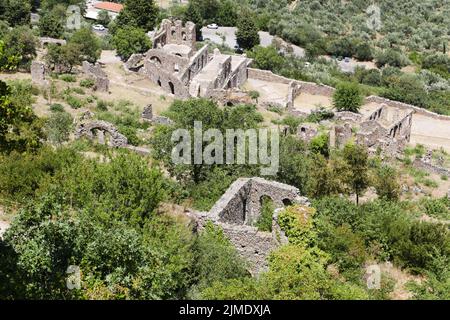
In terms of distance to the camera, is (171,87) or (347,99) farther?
(171,87)

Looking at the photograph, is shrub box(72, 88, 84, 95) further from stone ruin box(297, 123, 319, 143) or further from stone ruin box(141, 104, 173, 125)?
stone ruin box(297, 123, 319, 143)

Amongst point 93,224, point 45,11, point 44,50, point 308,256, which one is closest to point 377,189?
point 308,256

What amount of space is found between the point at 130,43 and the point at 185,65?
7497mm

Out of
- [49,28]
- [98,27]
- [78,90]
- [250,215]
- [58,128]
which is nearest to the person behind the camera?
[250,215]

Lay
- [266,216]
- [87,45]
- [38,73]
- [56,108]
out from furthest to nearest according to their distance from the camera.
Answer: [87,45], [38,73], [56,108], [266,216]

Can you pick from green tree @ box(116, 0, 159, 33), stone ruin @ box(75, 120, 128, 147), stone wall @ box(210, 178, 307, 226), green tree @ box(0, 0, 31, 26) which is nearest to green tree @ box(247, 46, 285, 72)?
green tree @ box(116, 0, 159, 33)

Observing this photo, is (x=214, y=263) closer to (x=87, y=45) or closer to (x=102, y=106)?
(x=102, y=106)

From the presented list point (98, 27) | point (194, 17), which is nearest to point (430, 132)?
point (194, 17)

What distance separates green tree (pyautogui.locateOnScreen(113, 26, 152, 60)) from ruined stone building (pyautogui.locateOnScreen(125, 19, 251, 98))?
0.92 metres

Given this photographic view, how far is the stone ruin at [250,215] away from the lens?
75.9ft

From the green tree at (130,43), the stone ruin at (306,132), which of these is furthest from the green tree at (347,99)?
the green tree at (130,43)

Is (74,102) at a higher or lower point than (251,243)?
lower

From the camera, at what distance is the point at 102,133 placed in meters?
38.1

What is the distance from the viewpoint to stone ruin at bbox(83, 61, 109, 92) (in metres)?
50.0
